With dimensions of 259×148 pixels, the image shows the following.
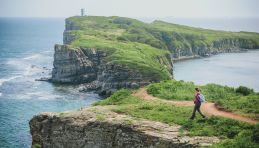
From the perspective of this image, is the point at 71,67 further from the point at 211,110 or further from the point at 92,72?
the point at 211,110

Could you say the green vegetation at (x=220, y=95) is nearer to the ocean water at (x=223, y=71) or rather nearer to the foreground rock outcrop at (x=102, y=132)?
the foreground rock outcrop at (x=102, y=132)

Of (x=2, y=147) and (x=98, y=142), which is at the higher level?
(x=98, y=142)

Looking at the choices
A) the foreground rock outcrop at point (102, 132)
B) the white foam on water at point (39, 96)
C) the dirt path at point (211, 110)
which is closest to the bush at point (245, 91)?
the dirt path at point (211, 110)

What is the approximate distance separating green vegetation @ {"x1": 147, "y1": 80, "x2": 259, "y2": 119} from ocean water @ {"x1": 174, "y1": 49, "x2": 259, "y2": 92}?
61.8 metres

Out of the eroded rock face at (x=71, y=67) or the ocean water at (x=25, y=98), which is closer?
the ocean water at (x=25, y=98)

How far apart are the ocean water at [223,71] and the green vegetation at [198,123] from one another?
2884 inches

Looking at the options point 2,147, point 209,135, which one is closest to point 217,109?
point 209,135

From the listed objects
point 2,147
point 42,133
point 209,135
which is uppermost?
point 209,135

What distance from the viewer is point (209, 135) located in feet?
108

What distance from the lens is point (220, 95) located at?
46656 millimetres

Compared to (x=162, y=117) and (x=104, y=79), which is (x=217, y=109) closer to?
(x=162, y=117)

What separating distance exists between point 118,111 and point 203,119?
30.3ft

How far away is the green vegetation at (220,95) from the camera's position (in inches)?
1515

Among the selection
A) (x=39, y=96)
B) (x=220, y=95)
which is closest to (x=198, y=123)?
(x=220, y=95)
